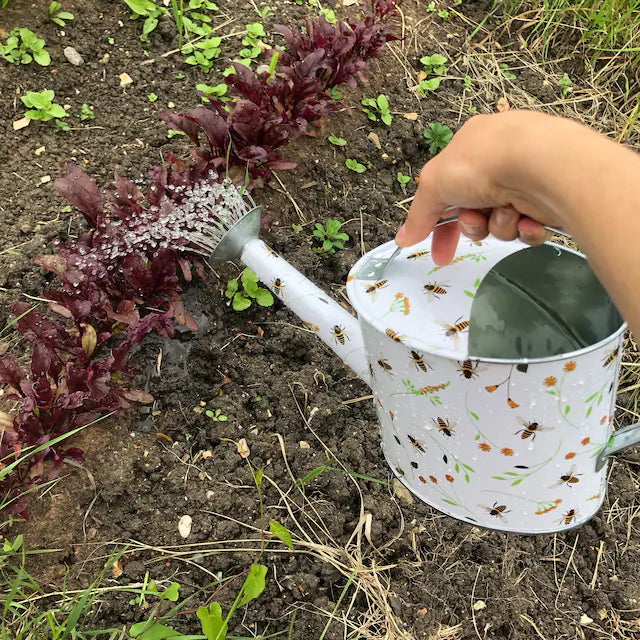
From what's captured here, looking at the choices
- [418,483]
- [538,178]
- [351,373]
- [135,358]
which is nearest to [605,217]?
[538,178]

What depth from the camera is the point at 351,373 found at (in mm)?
1789

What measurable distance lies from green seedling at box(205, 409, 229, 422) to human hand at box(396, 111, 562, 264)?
86 cm

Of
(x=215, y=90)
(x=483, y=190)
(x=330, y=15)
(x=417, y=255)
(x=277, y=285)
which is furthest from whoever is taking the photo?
(x=330, y=15)

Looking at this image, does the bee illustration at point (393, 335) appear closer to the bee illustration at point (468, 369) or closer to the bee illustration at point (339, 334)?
the bee illustration at point (468, 369)

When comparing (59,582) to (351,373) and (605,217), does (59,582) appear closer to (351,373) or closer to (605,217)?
(351,373)

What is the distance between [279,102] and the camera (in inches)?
74.9

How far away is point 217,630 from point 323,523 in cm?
39

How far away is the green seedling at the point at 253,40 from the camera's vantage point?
A: 7.20 ft

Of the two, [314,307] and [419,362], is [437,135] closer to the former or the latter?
[314,307]

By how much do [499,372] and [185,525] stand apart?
0.96 meters

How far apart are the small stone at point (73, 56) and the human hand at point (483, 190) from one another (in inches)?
66.0

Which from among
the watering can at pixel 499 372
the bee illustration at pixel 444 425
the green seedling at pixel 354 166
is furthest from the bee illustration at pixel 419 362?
the green seedling at pixel 354 166

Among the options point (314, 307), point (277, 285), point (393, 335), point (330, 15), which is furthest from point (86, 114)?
point (393, 335)

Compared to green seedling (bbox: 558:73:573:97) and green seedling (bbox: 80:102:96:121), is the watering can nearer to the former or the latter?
green seedling (bbox: 80:102:96:121)
